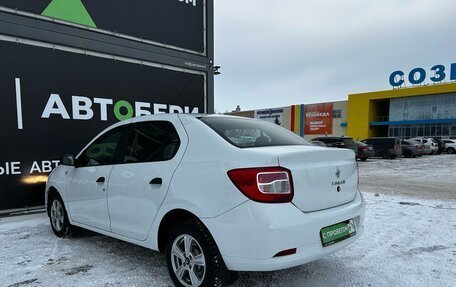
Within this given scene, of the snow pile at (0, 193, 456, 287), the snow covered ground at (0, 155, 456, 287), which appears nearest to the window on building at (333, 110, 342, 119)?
the snow covered ground at (0, 155, 456, 287)

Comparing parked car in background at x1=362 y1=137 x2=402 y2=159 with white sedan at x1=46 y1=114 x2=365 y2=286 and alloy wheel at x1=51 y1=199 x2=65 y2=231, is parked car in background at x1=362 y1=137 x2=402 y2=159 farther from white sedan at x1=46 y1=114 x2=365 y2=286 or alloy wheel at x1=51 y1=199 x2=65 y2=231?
alloy wheel at x1=51 y1=199 x2=65 y2=231

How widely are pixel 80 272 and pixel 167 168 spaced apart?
152 cm

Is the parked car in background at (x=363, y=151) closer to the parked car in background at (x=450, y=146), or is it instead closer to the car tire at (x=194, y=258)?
the parked car in background at (x=450, y=146)

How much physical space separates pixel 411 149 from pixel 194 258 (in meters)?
25.1

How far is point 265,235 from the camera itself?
2338mm

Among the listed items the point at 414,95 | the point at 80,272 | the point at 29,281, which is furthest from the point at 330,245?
the point at 414,95

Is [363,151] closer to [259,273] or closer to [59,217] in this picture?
[259,273]

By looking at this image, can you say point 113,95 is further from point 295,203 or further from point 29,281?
point 295,203

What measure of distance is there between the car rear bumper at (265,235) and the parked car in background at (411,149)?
24.7 m

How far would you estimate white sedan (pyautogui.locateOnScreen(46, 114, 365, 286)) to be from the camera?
242cm

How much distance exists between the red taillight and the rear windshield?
0.35m

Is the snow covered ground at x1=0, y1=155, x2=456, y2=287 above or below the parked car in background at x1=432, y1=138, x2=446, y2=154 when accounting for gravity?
above

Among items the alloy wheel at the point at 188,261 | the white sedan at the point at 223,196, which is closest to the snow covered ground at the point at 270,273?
the alloy wheel at the point at 188,261

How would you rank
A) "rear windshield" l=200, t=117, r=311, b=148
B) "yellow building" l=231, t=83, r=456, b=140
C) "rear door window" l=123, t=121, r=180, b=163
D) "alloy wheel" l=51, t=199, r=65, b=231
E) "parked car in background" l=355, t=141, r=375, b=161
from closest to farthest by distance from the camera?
"rear windshield" l=200, t=117, r=311, b=148 → "rear door window" l=123, t=121, r=180, b=163 → "alloy wheel" l=51, t=199, r=65, b=231 → "parked car in background" l=355, t=141, r=375, b=161 → "yellow building" l=231, t=83, r=456, b=140
